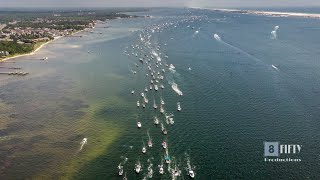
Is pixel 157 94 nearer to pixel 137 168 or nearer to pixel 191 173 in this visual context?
pixel 137 168

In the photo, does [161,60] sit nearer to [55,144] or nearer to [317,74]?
[317,74]

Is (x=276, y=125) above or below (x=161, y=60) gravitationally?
below

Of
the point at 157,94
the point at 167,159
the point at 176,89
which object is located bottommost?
the point at 167,159

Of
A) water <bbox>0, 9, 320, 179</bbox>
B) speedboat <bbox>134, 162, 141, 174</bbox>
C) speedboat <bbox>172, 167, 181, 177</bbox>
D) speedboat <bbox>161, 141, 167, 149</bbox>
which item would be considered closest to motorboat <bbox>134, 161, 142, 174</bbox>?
speedboat <bbox>134, 162, 141, 174</bbox>

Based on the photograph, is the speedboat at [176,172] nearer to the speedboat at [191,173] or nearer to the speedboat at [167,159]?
the speedboat at [191,173]

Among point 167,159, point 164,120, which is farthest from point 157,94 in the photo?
point 167,159

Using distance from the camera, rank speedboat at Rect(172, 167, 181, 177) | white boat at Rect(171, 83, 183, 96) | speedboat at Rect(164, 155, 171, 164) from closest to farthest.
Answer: speedboat at Rect(172, 167, 181, 177), speedboat at Rect(164, 155, 171, 164), white boat at Rect(171, 83, 183, 96)

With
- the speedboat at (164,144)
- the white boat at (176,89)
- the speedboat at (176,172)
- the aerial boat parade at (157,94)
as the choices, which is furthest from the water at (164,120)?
the white boat at (176,89)

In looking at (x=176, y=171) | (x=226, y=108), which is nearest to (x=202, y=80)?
(x=226, y=108)

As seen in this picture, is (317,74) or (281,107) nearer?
(281,107)

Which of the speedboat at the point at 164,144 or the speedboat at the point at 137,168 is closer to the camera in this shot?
the speedboat at the point at 137,168

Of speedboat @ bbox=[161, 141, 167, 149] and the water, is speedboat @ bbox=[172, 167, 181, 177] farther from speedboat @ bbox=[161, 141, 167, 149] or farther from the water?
speedboat @ bbox=[161, 141, 167, 149]
